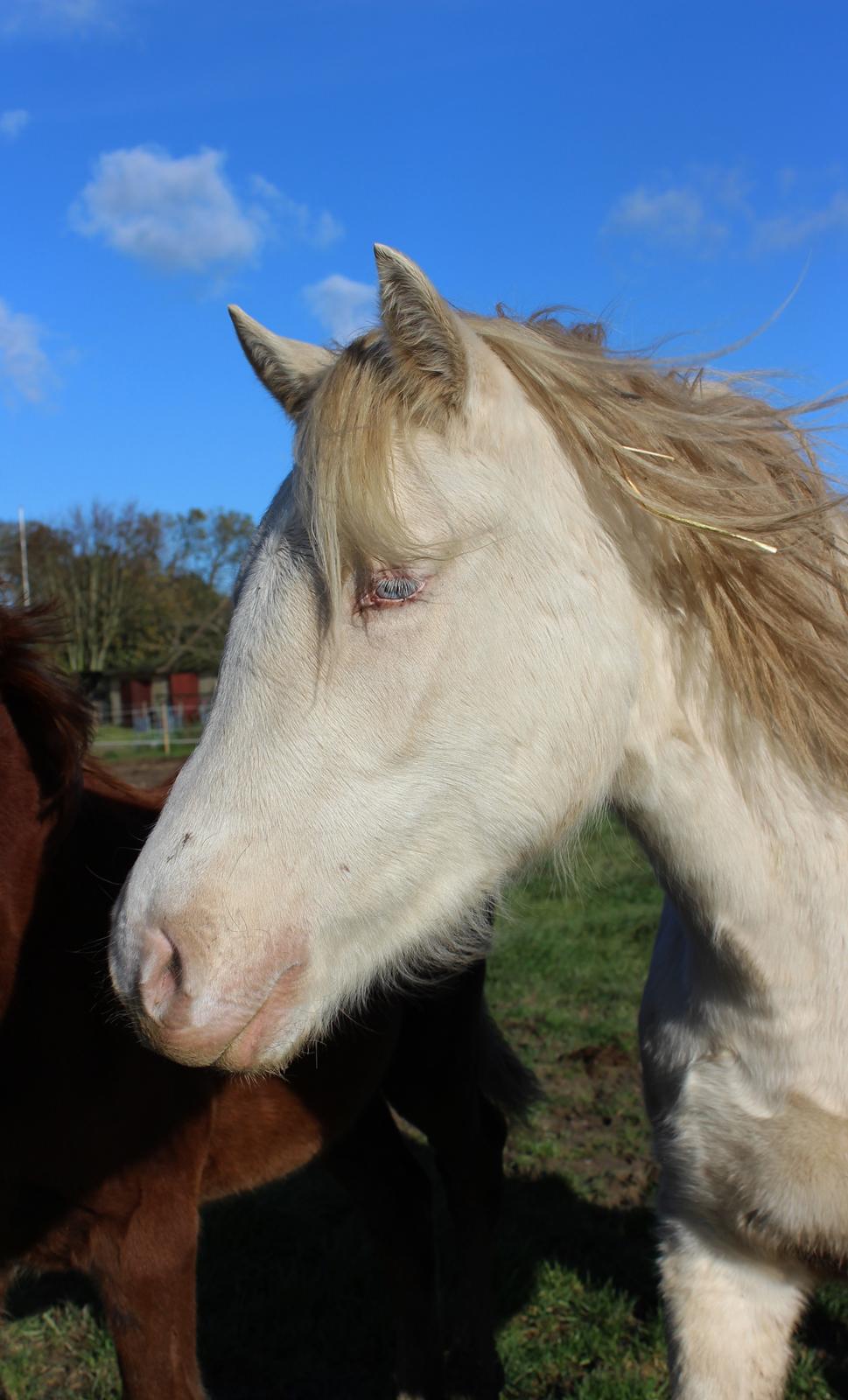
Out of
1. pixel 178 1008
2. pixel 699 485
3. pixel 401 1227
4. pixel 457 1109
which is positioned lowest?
pixel 401 1227

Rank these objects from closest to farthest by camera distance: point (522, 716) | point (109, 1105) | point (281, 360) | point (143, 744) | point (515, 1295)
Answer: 1. point (522, 716)
2. point (281, 360)
3. point (109, 1105)
4. point (515, 1295)
5. point (143, 744)

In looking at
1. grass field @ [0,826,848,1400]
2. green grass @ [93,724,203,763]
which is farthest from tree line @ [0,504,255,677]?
grass field @ [0,826,848,1400]

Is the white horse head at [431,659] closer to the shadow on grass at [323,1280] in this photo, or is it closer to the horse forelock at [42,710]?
the horse forelock at [42,710]

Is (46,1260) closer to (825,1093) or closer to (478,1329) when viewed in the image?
(478,1329)

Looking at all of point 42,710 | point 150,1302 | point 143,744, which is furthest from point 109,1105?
point 143,744

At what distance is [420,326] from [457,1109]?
288 centimetres

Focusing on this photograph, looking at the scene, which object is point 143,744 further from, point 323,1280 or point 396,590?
point 396,590

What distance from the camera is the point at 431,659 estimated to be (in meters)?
1.57

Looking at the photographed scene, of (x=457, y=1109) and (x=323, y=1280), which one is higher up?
(x=457, y=1109)

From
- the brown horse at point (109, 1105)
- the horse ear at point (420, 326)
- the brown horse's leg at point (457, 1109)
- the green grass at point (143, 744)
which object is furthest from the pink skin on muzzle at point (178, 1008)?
the green grass at point (143, 744)

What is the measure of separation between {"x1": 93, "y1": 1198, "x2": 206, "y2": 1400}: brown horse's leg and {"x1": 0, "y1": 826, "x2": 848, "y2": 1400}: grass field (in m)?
1.06

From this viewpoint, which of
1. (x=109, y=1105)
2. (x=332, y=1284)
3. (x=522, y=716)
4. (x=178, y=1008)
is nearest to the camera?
(x=178, y=1008)

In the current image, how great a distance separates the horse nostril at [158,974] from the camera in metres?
1.49

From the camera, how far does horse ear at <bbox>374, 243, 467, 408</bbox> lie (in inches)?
59.6
